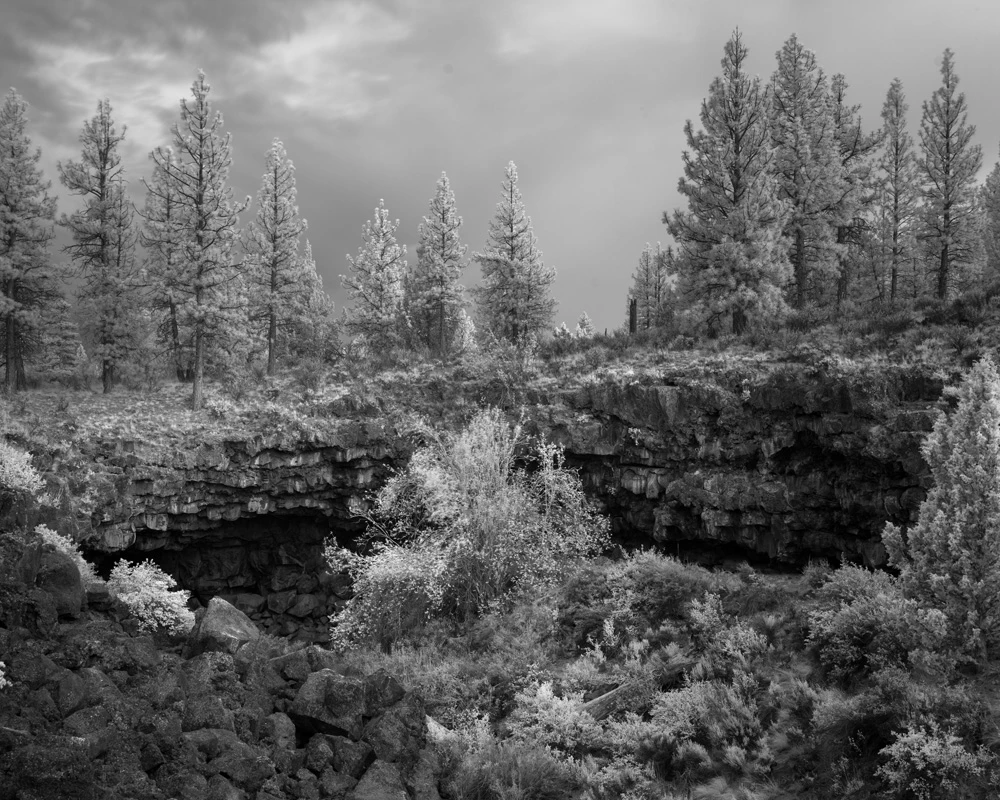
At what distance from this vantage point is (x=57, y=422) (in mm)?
25109

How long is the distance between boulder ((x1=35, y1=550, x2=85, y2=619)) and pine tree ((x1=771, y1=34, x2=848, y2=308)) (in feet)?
101

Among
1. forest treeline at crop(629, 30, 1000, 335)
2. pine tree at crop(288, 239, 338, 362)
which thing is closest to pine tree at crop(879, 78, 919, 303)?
forest treeline at crop(629, 30, 1000, 335)

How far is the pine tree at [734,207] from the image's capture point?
2805 cm

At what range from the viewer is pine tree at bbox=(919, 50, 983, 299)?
105 feet

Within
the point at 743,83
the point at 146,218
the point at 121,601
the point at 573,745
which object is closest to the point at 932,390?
the point at 743,83

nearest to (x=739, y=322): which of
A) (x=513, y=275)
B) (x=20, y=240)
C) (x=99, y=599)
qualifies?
(x=513, y=275)

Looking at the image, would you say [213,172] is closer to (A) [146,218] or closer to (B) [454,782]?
(A) [146,218]

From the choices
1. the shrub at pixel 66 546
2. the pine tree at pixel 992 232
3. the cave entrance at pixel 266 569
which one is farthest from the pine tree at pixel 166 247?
the pine tree at pixel 992 232

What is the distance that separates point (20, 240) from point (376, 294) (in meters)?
18.2

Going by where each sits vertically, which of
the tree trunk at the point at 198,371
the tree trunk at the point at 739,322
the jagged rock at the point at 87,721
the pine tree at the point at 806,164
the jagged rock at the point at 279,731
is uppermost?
the pine tree at the point at 806,164

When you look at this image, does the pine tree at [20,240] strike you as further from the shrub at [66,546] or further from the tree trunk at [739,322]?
the tree trunk at [739,322]

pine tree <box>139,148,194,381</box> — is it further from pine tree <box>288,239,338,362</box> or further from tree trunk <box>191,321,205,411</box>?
pine tree <box>288,239,338,362</box>

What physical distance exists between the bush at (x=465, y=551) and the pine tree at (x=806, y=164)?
65.7 ft

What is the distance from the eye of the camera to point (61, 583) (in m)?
13.6
